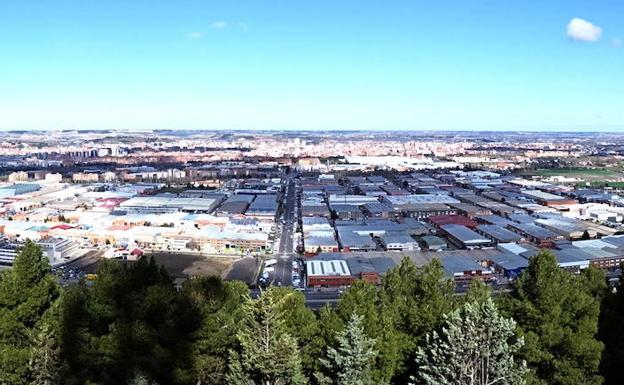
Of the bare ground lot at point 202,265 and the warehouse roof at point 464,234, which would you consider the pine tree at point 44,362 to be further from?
the warehouse roof at point 464,234

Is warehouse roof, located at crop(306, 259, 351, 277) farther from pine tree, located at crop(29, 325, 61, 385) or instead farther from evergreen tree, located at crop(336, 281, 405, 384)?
pine tree, located at crop(29, 325, 61, 385)

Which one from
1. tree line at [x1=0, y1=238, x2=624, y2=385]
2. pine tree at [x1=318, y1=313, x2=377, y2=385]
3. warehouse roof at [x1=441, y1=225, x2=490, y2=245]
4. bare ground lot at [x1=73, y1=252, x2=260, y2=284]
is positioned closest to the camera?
pine tree at [x1=318, y1=313, x2=377, y2=385]

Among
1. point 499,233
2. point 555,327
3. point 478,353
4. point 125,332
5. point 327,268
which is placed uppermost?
point 478,353

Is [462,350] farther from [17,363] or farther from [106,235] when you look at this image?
[106,235]

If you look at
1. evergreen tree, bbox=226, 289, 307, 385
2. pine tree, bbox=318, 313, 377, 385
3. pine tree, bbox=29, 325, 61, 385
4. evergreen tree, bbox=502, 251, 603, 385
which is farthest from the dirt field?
evergreen tree, bbox=226, 289, 307, 385

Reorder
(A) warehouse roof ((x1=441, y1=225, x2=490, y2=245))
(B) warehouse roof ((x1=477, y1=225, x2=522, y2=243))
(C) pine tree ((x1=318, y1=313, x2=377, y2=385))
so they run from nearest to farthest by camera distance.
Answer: (C) pine tree ((x1=318, y1=313, x2=377, y2=385))
(A) warehouse roof ((x1=441, y1=225, x2=490, y2=245))
(B) warehouse roof ((x1=477, y1=225, x2=522, y2=243))

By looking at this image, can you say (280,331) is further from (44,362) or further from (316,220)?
(316,220)

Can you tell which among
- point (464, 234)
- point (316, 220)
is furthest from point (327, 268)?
point (316, 220)
